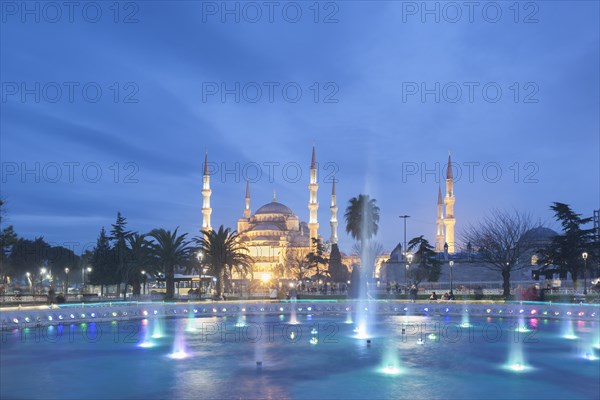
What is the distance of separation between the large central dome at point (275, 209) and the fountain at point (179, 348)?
332ft

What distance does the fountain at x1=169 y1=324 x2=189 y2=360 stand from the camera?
16.3 m

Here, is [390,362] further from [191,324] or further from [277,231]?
[277,231]

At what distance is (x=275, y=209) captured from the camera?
406ft

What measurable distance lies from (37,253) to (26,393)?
73175 mm

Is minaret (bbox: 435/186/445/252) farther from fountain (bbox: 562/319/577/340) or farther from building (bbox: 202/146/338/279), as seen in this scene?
fountain (bbox: 562/319/577/340)

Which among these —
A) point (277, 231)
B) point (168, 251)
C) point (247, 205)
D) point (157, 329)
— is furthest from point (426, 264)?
point (247, 205)

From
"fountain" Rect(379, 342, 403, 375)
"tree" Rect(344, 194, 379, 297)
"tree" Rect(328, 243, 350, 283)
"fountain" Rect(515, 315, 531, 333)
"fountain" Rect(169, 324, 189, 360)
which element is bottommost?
"fountain" Rect(169, 324, 189, 360)

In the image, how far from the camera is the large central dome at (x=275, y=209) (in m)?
124

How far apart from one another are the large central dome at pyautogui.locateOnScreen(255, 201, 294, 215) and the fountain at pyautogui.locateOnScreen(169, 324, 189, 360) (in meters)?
101

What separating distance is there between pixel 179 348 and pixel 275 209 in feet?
348

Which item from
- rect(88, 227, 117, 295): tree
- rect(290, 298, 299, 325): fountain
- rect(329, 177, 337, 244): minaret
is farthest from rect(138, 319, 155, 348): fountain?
rect(329, 177, 337, 244): minaret

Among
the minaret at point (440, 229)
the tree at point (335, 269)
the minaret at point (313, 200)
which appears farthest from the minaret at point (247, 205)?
the tree at point (335, 269)

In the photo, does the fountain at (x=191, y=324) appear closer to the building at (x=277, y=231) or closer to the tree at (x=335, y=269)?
the tree at (x=335, y=269)

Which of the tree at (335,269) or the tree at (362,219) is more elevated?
the tree at (362,219)
